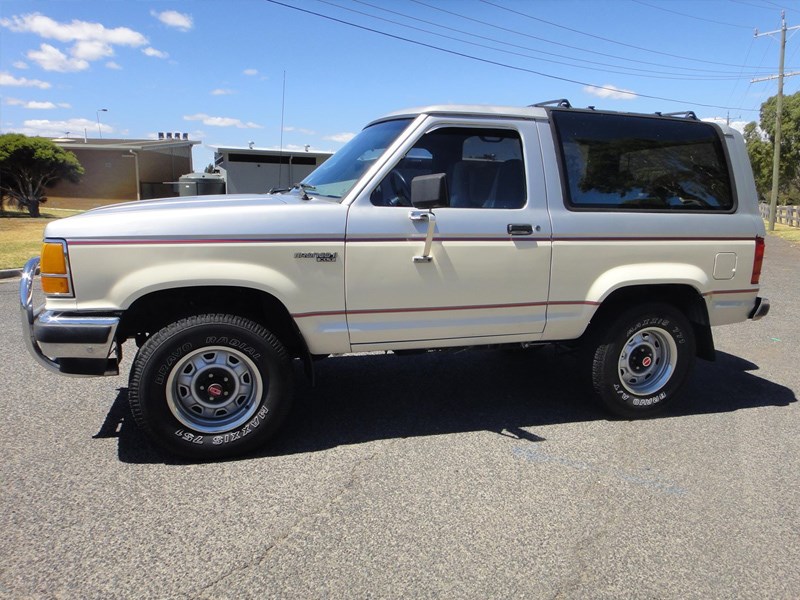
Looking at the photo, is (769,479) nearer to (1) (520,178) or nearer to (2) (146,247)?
(1) (520,178)

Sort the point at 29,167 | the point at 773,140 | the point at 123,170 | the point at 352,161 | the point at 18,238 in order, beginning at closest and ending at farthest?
the point at 352,161 < the point at 18,238 < the point at 29,167 < the point at 123,170 < the point at 773,140

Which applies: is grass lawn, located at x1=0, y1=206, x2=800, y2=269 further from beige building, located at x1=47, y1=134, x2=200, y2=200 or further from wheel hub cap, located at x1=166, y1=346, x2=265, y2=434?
beige building, located at x1=47, y1=134, x2=200, y2=200

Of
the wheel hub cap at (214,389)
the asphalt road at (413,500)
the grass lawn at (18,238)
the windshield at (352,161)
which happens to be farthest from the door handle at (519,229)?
the grass lawn at (18,238)

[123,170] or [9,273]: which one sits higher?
[123,170]

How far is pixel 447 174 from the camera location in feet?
13.8

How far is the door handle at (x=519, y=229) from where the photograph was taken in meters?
4.10

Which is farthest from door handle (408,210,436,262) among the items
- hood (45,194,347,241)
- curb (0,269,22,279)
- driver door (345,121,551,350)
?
curb (0,269,22,279)

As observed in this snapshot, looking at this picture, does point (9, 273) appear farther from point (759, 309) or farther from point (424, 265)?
point (759, 309)

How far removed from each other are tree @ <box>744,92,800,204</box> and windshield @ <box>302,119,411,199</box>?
43.2m

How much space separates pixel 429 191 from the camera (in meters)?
3.65

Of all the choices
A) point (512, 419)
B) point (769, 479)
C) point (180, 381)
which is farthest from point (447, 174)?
point (769, 479)

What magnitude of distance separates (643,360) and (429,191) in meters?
2.27

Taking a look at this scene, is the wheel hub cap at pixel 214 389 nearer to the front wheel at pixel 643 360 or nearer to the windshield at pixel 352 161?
the windshield at pixel 352 161

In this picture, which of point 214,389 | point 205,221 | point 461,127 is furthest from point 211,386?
point 461,127
